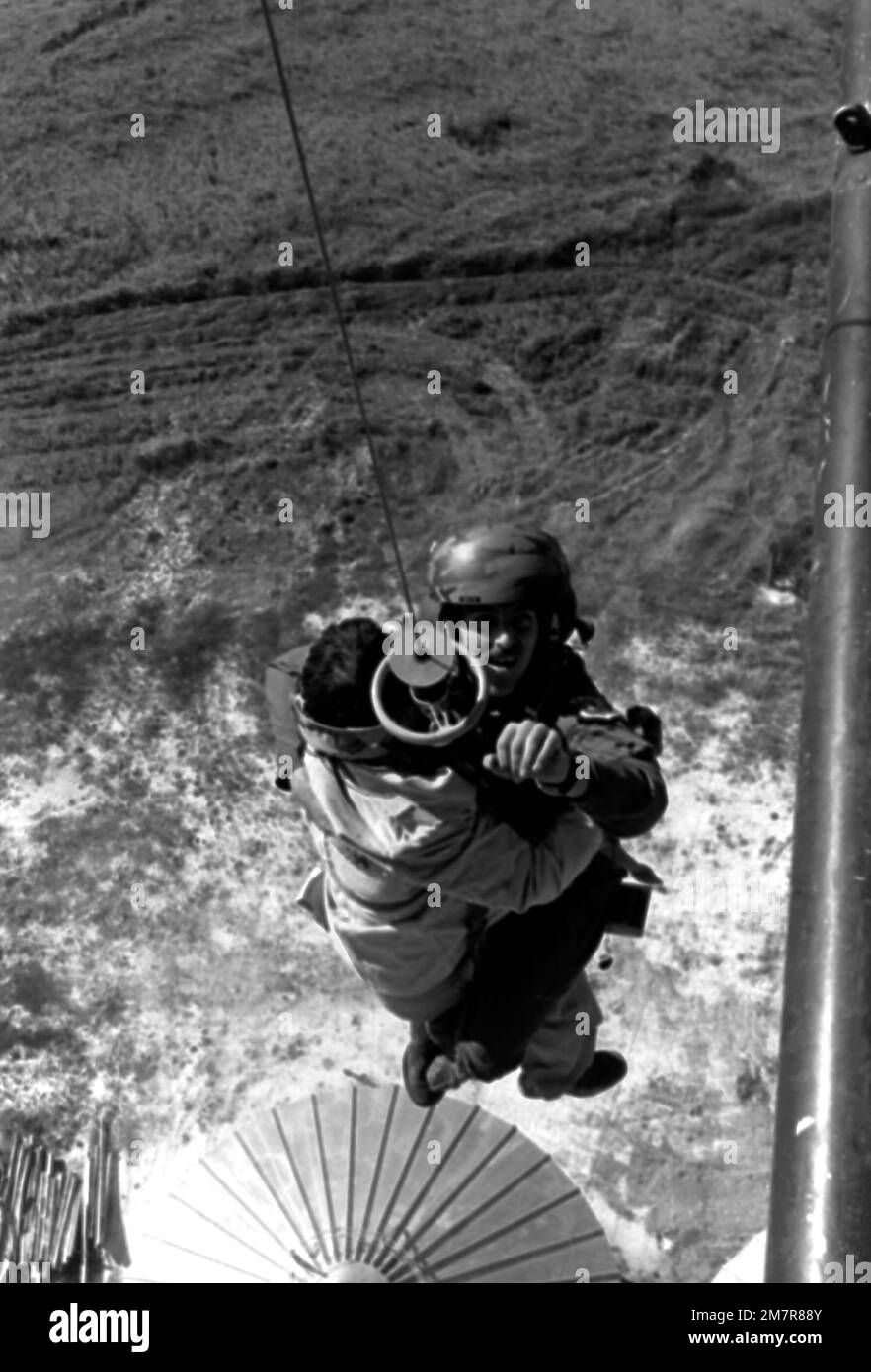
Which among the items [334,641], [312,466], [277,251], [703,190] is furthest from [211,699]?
[334,641]

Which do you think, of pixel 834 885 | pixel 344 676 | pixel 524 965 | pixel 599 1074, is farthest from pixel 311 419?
pixel 834 885

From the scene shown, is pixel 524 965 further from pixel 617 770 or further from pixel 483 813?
pixel 617 770

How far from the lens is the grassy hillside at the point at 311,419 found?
13.0 meters

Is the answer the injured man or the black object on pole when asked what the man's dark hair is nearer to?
the injured man

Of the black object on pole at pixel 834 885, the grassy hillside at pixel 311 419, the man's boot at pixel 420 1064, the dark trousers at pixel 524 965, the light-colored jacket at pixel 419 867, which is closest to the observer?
the black object on pole at pixel 834 885

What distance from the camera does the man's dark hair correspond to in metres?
4.28

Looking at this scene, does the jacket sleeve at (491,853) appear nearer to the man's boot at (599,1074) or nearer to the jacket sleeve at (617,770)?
the jacket sleeve at (617,770)

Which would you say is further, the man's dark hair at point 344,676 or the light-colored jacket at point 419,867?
the light-colored jacket at point 419,867

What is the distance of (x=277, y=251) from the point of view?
58.0 feet

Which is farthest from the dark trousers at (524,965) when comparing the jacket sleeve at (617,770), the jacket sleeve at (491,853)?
the jacket sleeve at (617,770)

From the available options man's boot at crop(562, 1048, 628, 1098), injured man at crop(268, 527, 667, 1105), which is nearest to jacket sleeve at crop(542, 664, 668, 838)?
injured man at crop(268, 527, 667, 1105)

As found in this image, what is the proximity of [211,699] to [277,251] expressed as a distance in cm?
612

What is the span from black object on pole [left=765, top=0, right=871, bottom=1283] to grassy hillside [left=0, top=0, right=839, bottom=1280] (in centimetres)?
852

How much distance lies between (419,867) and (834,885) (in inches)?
51.1
